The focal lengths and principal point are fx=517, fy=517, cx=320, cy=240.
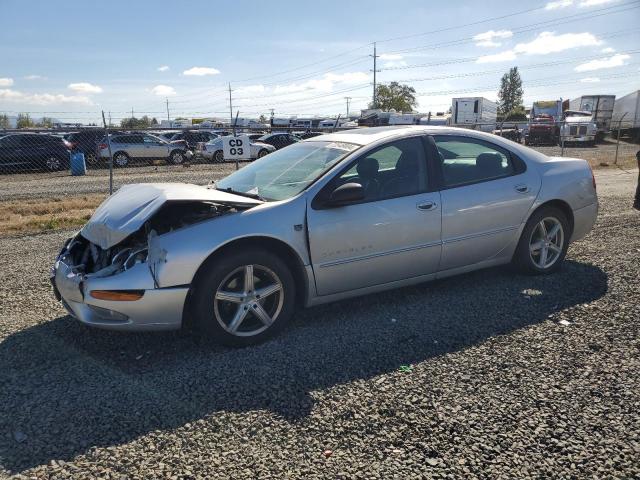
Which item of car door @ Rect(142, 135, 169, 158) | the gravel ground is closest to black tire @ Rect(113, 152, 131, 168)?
car door @ Rect(142, 135, 169, 158)

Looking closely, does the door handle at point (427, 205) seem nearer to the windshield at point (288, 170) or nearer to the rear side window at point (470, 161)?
the rear side window at point (470, 161)

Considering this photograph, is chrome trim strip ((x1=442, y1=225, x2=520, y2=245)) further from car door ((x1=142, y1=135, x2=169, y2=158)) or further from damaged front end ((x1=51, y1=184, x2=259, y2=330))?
car door ((x1=142, y1=135, x2=169, y2=158))

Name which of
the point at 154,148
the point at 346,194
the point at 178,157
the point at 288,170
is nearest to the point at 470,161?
the point at 346,194

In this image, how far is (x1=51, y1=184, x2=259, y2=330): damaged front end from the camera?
11.4 ft

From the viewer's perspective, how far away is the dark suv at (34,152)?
19656 millimetres

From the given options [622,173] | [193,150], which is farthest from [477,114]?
[622,173]

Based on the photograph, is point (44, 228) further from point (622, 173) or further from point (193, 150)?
point (193, 150)

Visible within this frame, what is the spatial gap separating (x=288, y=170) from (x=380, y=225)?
38.5 inches

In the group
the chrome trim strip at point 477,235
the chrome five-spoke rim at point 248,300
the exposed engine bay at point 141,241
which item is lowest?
the chrome five-spoke rim at point 248,300

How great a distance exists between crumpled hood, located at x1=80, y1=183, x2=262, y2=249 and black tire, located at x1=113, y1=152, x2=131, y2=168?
20494 millimetres

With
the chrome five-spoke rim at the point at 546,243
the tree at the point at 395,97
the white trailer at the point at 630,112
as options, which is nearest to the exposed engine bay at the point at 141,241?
the chrome five-spoke rim at the point at 546,243

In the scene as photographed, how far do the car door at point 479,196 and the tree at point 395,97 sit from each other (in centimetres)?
9744

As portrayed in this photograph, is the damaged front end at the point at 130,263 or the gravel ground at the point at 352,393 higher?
the damaged front end at the point at 130,263

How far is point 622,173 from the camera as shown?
16.0 metres
